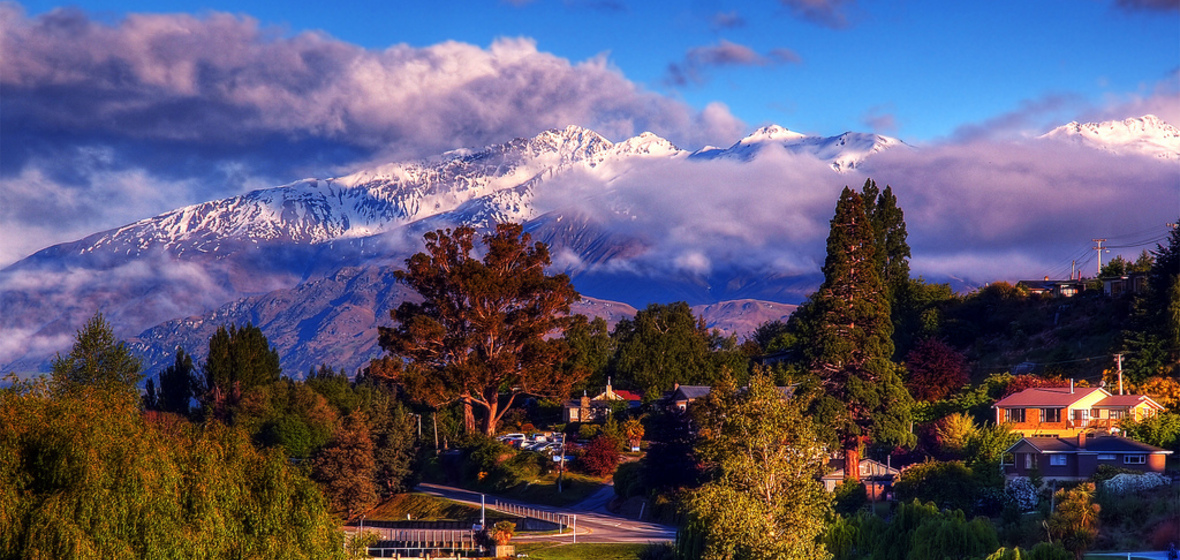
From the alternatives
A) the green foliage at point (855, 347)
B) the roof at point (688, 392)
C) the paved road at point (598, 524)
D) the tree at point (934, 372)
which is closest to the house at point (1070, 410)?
the green foliage at point (855, 347)

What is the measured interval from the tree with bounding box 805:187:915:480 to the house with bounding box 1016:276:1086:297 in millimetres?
35832

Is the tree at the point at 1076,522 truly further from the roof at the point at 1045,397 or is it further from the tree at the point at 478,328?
the tree at the point at 478,328

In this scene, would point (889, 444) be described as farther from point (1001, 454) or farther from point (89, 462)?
point (89, 462)

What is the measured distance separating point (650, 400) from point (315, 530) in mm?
71645

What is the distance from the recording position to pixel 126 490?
3369 centimetres

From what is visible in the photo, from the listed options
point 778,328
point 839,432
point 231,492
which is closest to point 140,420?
point 231,492

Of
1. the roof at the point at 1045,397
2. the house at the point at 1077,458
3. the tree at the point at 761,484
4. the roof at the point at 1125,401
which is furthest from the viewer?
the roof at the point at 1045,397

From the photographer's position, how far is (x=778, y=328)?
139m

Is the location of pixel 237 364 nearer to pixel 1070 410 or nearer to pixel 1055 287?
pixel 1070 410

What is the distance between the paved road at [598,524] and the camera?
66.8 meters

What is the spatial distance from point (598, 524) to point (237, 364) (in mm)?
54703

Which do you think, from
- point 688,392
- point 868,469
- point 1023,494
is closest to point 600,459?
point 688,392

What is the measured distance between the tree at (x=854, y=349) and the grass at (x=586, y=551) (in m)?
17.4

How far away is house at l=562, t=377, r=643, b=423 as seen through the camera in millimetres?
111125
